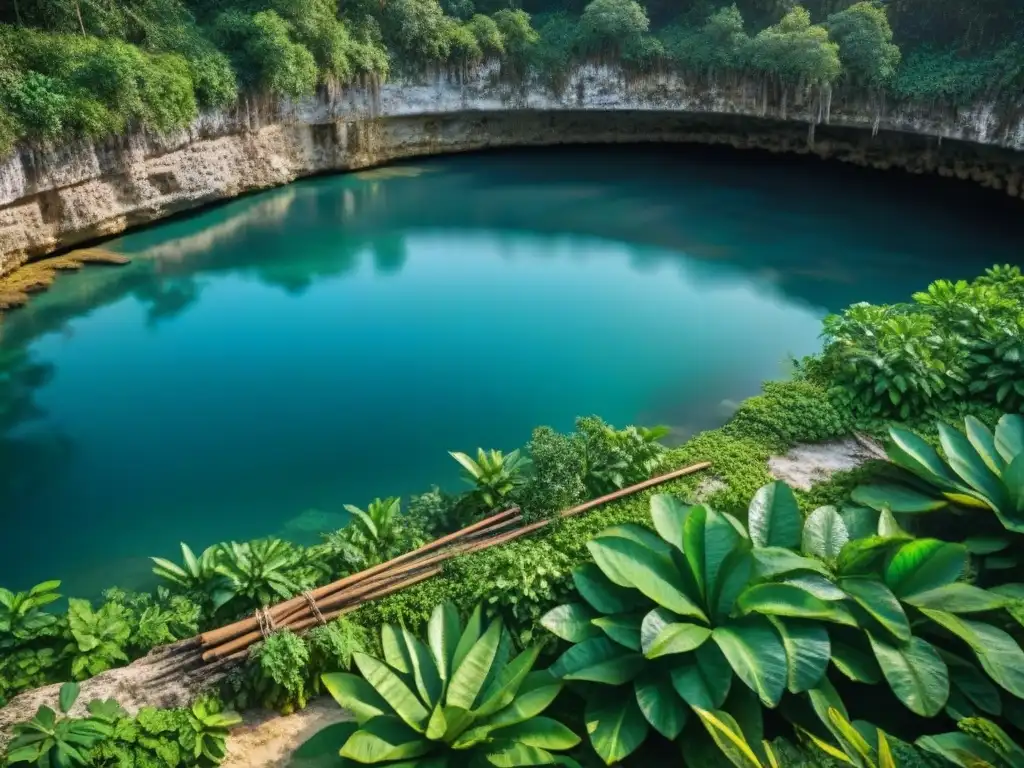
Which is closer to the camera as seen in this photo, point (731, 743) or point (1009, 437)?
point (731, 743)

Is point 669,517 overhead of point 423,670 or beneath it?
overhead

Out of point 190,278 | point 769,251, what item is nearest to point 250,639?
point 190,278

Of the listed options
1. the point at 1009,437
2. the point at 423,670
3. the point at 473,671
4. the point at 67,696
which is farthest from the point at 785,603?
the point at 67,696

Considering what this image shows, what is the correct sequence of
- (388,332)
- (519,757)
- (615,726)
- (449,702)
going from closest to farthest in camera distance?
1. (519,757)
2. (615,726)
3. (449,702)
4. (388,332)

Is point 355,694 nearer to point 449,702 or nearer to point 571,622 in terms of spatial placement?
point 449,702

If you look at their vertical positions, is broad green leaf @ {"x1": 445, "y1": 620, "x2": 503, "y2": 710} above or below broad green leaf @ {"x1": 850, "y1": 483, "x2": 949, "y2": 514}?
below

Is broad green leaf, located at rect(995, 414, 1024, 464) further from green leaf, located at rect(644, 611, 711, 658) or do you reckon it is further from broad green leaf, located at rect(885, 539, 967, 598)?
green leaf, located at rect(644, 611, 711, 658)

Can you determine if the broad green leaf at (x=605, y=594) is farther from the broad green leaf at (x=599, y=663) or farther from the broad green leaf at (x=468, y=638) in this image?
the broad green leaf at (x=468, y=638)

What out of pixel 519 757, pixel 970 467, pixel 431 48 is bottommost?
A: pixel 519 757

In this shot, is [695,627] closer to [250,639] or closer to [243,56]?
[250,639]

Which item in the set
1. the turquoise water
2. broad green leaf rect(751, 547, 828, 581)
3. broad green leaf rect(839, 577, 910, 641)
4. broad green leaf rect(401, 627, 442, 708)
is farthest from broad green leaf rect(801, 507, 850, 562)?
the turquoise water
